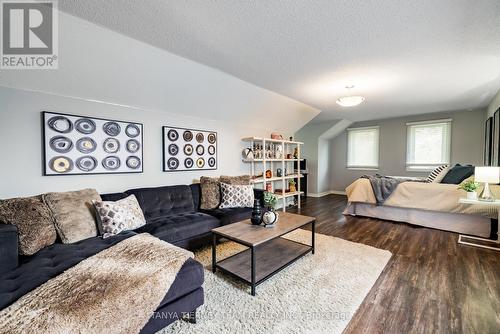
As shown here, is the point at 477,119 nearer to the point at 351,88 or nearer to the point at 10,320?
the point at 351,88

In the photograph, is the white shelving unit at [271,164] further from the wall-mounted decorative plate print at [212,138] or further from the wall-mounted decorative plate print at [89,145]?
the wall-mounted decorative plate print at [89,145]

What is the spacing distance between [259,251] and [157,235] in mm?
1138

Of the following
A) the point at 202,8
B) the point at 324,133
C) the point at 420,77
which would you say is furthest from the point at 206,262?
the point at 324,133

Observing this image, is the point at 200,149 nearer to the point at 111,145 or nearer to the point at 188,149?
the point at 188,149

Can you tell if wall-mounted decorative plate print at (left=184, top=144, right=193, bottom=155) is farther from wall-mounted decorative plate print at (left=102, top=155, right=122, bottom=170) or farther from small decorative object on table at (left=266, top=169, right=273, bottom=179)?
small decorative object on table at (left=266, top=169, right=273, bottom=179)

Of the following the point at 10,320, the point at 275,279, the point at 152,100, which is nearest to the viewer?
the point at 10,320

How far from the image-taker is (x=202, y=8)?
1.63m

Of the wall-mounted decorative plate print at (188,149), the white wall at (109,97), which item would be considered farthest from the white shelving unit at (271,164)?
the white wall at (109,97)

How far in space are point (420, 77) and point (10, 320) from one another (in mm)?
4571

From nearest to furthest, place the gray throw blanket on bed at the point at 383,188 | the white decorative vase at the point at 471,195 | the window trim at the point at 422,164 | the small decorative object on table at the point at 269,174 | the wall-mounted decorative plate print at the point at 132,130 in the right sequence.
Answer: the wall-mounted decorative plate print at the point at 132,130 → the white decorative vase at the point at 471,195 → the gray throw blanket on bed at the point at 383,188 → the small decorative object on table at the point at 269,174 → the window trim at the point at 422,164

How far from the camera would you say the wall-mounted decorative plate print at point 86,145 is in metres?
2.45

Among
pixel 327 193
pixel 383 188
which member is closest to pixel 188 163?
pixel 383 188

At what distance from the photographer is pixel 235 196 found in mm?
3250

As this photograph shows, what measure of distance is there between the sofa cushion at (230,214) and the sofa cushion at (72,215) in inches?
53.6
